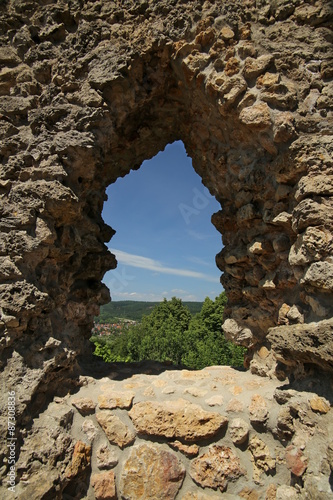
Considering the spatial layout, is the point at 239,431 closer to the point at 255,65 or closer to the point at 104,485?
the point at 104,485

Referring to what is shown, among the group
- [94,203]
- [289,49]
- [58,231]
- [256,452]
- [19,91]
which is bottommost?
[256,452]

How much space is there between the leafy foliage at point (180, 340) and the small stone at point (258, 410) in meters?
9.94

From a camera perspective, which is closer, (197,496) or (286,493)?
(286,493)

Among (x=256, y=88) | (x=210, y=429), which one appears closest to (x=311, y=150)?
(x=256, y=88)

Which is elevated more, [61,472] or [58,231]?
[58,231]

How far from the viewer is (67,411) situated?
2.17 meters

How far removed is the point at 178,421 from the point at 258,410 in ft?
1.92

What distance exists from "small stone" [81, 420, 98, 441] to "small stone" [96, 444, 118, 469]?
106 mm

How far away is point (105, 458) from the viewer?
2.07 metres

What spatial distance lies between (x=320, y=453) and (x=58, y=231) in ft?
8.10

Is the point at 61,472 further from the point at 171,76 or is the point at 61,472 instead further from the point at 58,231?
the point at 171,76

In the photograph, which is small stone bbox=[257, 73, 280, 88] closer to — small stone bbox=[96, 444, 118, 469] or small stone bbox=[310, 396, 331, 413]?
small stone bbox=[310, 396, 331, 413]

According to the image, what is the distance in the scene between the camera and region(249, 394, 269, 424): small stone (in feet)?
6.70

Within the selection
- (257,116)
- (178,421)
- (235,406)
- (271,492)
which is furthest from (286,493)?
(257,116)
